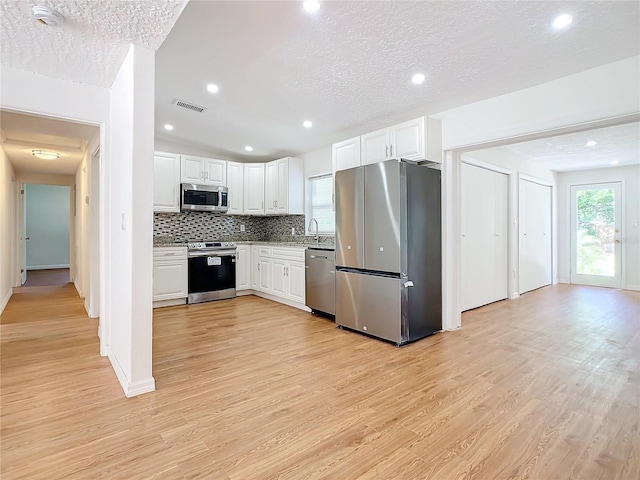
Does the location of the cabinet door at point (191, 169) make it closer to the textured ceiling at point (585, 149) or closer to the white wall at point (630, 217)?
the textured ceiling at point (585, 149)

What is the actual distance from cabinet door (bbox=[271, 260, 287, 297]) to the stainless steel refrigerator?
132 centimetres

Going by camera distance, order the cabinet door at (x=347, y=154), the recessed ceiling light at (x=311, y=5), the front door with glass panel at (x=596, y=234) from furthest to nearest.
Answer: the front door with glass panel at (x=596, y=234) < the cabinet door at (x=347, y=154) < the recessed ceiling light at (x=311, y=5)

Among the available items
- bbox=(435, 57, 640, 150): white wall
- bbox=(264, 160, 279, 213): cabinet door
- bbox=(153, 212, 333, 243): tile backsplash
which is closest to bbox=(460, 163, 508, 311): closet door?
bbox=(435, 57, 640, 150): white wall

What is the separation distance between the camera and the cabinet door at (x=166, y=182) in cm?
487

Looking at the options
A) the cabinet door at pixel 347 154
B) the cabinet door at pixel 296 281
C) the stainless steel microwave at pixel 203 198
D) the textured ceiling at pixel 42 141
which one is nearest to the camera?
the textured ceiling at pixel 42 141

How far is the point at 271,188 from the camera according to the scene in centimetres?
579

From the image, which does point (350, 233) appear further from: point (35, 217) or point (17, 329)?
point (35, 217)

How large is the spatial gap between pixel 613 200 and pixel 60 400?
900 cm

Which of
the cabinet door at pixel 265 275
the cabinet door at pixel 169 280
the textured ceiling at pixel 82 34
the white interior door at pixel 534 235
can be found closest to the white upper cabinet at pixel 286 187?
the cabinet door at pixel 265 275

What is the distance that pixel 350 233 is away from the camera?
3.69 metres

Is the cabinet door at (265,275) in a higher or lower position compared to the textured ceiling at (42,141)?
lower

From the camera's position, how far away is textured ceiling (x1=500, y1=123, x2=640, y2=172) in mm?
4383

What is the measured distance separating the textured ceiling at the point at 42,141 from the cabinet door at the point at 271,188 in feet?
8.70

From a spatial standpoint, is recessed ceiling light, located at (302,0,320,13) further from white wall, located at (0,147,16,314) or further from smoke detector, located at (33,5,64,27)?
white wall, located at (0,147,16,314)
